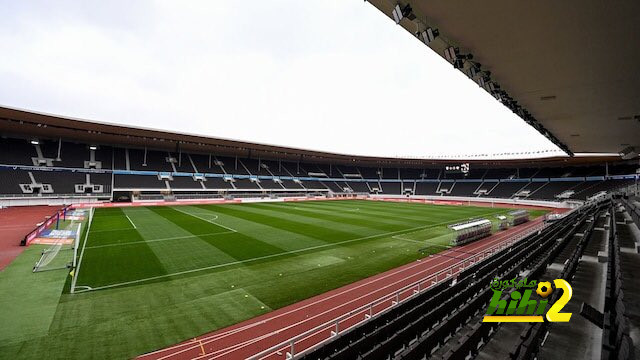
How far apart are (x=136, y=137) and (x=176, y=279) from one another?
38.6 m

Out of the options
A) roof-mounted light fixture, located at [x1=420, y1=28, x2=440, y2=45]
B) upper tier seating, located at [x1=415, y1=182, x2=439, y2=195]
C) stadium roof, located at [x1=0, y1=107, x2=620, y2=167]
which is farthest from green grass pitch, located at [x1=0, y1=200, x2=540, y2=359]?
upper tier seating, located at [x1=415, y1=182, x2=439, y2=195]

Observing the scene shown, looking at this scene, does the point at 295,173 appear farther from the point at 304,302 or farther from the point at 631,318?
the point at 631,318

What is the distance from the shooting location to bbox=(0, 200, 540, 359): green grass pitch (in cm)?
666

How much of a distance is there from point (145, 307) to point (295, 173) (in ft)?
180

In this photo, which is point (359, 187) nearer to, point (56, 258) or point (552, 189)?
point (552, 189)

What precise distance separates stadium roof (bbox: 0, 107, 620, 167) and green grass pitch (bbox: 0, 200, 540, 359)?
68.5 feet

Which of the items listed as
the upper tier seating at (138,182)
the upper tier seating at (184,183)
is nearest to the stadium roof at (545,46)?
the upper tier seating at (184,183)

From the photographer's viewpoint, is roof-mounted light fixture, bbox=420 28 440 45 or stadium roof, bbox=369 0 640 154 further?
roof-mounted light fixture, bbox=420 28 440 45

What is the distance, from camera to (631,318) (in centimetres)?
423

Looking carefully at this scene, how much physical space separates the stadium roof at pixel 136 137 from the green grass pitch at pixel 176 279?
2086cm

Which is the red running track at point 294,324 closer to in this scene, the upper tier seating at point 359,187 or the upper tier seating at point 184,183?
the upper tier seating at point 184,183

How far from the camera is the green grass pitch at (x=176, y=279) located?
6.66 meters

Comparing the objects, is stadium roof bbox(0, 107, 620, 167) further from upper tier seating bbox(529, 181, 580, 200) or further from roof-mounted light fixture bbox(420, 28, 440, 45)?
roof-mounted light fixture bbox(420, 28, 440, 45)

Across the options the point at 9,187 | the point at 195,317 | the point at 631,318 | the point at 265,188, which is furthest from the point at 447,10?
the point at 265,188
